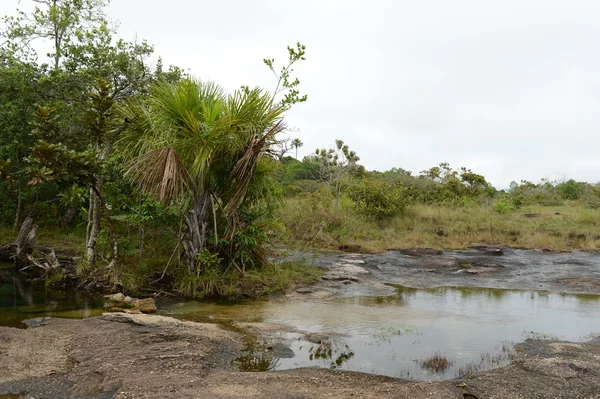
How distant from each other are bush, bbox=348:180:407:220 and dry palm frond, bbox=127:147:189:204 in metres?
14.3

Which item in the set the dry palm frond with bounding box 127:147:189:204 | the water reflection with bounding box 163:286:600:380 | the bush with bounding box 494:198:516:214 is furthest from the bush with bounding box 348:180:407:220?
the dry palm frond with bounding box 127:147:189:204

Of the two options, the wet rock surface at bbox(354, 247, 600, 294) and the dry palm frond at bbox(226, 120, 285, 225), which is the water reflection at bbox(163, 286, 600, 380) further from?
the dry palm frond at bbox(226, 120, 285, 225)

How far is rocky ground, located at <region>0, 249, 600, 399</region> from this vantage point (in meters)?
4.80

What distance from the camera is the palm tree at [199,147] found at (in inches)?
354

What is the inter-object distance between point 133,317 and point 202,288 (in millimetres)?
2635

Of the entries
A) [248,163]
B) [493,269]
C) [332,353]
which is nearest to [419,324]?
[332,353]

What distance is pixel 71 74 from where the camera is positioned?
1357cm

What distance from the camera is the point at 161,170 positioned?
8.74m

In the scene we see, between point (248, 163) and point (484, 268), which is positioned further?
point (484, 268)

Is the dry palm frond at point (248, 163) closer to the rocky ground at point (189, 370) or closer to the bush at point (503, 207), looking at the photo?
the rocky ground at point (189, 370)

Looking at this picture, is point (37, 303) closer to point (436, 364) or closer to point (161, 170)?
point (161, 170)

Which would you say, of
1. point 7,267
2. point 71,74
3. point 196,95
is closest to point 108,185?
point 196,95

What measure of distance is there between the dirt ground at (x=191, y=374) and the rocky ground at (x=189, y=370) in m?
0.01

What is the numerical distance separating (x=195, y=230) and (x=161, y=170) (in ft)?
5.85
